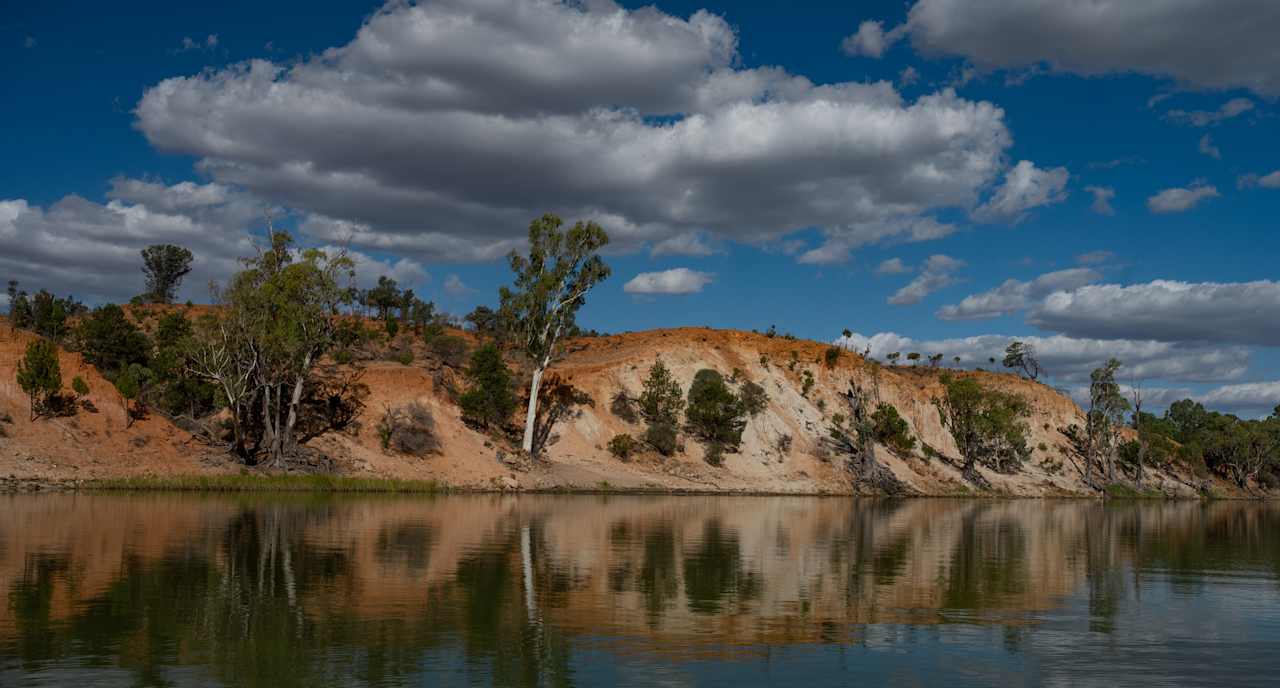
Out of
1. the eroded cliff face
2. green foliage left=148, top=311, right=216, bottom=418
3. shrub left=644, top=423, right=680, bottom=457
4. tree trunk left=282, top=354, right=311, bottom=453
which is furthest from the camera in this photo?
shrub left=644, top=423, right=680, bottom=457

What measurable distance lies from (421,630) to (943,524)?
37.3m

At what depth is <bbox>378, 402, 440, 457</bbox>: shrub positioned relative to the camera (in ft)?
215

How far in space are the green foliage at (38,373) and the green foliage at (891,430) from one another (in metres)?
62.3

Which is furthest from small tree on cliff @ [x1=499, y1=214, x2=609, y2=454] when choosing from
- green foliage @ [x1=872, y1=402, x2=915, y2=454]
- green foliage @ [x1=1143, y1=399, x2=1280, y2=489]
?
green foliage @ [x1=1143, y1=399, x2=1280, y2=489]

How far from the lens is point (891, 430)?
8956cm

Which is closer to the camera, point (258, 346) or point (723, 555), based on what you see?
point (723, 555)

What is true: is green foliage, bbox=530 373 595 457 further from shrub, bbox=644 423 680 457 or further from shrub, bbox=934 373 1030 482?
shrub, bbox=934 373 1030 482

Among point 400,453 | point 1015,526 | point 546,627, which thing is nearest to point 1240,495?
point 1015,526

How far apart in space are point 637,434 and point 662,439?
3.24 meters

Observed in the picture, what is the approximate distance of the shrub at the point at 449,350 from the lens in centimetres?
8438

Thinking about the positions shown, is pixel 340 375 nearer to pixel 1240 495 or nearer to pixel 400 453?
pixel 400 453

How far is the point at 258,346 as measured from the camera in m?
58.2

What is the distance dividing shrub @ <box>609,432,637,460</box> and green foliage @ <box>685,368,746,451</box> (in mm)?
7409

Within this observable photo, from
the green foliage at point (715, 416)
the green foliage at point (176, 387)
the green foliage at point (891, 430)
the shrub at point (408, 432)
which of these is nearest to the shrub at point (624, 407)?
the green foliage at point (715, 416)
